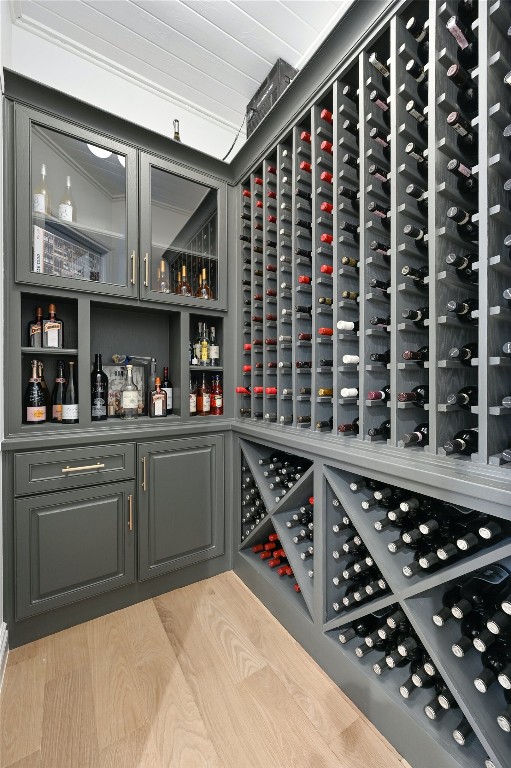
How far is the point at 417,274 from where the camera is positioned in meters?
0.96

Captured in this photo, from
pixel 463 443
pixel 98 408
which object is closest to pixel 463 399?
pixel 463 443

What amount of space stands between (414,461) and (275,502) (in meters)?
0.87

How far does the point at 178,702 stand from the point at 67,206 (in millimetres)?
2032

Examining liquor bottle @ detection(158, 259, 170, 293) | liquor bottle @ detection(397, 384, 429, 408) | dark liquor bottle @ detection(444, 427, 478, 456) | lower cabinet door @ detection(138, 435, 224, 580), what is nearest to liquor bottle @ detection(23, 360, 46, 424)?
lower cabinet door @ detection(138, 435, 224, 580)

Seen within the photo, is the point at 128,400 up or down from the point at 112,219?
down

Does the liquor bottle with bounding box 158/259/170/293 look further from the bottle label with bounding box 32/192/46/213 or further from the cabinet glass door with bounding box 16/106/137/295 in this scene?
the bottle label with bounding box 32/192/46/213

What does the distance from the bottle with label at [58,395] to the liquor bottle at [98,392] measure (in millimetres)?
132

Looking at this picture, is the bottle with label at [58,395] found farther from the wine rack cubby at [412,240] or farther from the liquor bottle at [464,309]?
the liquor bottle at [464,309]

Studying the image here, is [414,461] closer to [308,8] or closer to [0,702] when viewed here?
[0,702]

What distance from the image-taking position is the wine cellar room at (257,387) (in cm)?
87

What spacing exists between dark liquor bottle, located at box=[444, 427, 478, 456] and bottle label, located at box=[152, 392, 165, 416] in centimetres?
138

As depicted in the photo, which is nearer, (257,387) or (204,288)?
(257,387)

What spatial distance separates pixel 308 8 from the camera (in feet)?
5.32

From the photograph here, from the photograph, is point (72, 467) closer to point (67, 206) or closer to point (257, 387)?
point (257, 387)
